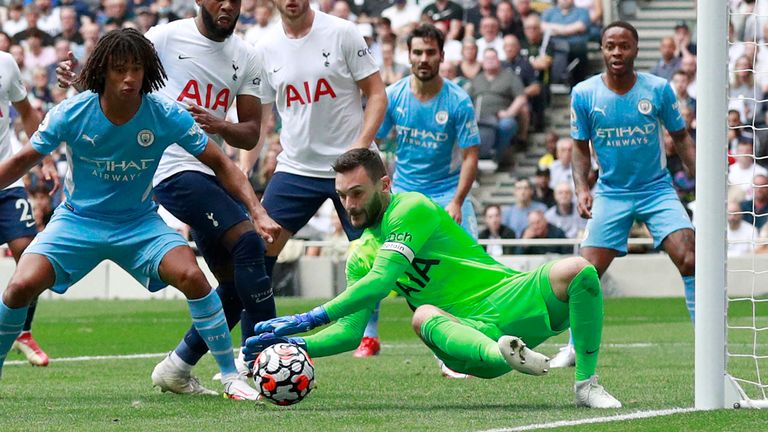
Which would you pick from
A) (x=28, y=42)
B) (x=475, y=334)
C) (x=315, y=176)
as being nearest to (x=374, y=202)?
(x=475, y=334)

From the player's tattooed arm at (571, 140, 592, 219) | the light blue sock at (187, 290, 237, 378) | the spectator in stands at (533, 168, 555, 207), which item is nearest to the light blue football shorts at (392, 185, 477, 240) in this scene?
the player's tattooed arm at (571, 140, 592, 219)

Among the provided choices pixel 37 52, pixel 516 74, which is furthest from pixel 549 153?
pixel 37 52

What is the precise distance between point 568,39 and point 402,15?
10.1 ft

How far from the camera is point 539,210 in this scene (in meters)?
19.1

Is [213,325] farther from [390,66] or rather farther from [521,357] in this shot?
[390,66]

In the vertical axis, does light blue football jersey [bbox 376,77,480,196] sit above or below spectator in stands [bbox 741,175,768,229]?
above

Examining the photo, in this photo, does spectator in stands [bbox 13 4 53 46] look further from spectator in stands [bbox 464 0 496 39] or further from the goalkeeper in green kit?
the goalkeeper in green kit

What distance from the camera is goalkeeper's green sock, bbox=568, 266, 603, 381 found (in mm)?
6844

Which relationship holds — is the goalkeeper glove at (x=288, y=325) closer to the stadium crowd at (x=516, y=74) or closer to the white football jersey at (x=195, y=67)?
the white football jersey at (x=195, y=67)

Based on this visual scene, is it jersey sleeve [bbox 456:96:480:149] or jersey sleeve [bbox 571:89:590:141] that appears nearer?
jersey sleeve [bbox 571:89:590:141]

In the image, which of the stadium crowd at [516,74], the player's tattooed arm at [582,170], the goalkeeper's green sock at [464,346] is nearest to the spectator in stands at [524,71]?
the stadium crowd at [516,74]

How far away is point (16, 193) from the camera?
10.5m

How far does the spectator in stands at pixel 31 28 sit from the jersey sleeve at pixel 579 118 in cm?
1658

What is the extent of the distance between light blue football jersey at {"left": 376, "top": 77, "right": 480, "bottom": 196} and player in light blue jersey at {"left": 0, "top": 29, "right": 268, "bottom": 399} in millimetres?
3465
